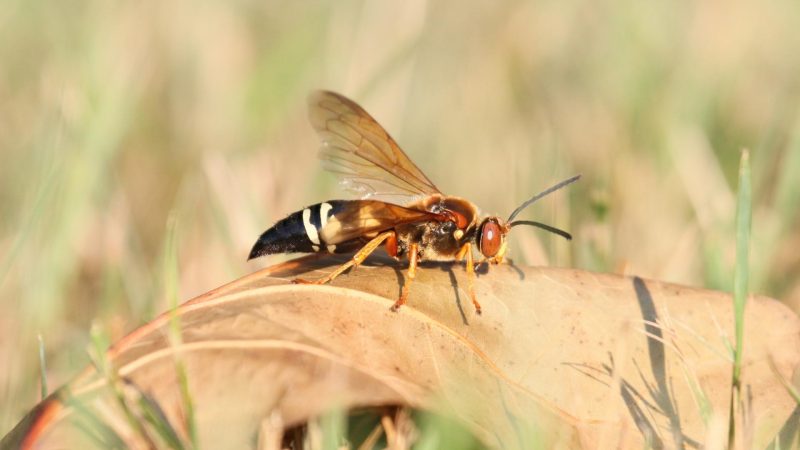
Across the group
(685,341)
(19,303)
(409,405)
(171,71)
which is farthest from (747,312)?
(171,71)

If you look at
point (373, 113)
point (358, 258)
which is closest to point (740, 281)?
point (358, 258)

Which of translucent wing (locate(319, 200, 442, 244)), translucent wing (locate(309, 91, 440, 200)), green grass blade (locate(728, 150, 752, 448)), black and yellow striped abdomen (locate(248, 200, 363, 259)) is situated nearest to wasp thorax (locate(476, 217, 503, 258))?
translucent wing (locate(319, 200, 442, 244))

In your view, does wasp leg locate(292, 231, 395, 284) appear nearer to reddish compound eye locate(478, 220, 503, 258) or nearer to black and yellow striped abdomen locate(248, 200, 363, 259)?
black and yellow striped abdomen locate(248, 200, 363, 259)

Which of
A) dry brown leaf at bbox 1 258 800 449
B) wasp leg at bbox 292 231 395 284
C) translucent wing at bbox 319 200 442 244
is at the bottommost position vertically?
dry brown leaf at bbox 1 258 800 449

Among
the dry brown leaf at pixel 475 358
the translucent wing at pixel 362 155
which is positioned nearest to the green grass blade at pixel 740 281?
the dry brown leaf at pixel 475 358

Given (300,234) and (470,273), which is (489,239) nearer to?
(470,273)

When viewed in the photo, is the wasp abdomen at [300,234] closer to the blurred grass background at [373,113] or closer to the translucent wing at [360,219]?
the translucent wing at [360,219]
